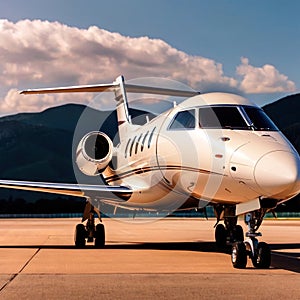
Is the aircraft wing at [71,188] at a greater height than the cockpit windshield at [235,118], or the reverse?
the cockpit windshield at [235,118]

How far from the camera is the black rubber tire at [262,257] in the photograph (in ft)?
35.4

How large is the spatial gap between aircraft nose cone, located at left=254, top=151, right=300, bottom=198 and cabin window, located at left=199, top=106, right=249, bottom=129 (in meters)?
1.61

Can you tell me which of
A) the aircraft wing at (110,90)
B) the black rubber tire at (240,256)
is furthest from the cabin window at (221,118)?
the aircraft wing at (110,90)

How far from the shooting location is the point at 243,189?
10.7 metres

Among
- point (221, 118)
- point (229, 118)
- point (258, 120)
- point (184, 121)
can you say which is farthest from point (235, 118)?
point (184, 121)

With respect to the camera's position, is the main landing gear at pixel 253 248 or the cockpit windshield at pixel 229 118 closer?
the main landing gear at pixel 253 248

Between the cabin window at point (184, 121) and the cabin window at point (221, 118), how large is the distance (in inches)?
9.9

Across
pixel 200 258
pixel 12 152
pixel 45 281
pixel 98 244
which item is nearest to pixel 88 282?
pixel 45 281

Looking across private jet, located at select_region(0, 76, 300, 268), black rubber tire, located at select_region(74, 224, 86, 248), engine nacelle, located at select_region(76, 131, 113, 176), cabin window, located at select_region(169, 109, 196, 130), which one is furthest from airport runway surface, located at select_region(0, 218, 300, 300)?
engine nacelle, located at select_region(76, 131, 113, 176)

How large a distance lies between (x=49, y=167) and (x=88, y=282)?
17536cm

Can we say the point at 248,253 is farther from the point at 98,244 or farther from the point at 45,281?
the point at 98,244

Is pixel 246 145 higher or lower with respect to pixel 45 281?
higher

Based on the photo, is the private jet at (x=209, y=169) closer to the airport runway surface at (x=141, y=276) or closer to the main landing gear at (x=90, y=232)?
the main landing gear at (x=90, y=232)

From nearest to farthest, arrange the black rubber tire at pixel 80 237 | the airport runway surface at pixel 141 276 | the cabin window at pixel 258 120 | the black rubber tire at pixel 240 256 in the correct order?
the airport runway surface at pixel 141 276
the black rubber tire at pixel 240 256
the cabin window at pixel 258 120
the black rubber tire at pixel 80 237
